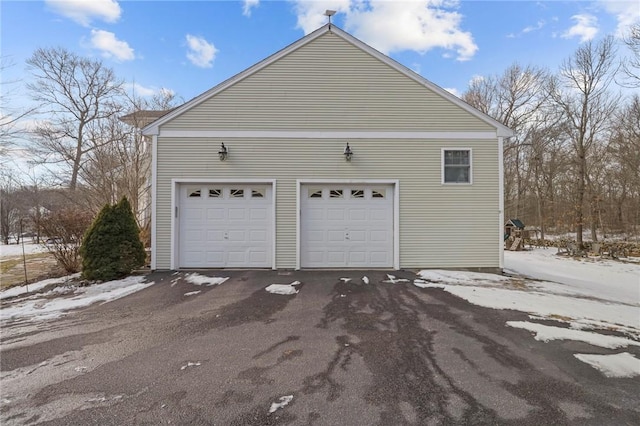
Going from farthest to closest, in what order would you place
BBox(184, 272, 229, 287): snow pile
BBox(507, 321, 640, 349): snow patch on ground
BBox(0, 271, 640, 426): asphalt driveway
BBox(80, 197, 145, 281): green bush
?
BBox(80, 197, 145, 281): green bush
BBox(184, 272, 229, 287): snow pile
BBox(507, 321, 640, 349): snow patch on ground
BBox(0, 271, 640, 426): asphalt driveway

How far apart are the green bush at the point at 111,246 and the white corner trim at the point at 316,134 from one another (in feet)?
7.64

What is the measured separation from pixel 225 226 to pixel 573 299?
769cm

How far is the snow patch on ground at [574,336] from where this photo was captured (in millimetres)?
3855

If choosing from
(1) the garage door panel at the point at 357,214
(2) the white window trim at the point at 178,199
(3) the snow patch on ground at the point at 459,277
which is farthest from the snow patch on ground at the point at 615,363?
(2) the white window trim at the point at 178,199

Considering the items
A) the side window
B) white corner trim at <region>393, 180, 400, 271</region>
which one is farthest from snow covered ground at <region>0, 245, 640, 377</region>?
the side window

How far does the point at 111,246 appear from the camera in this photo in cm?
713

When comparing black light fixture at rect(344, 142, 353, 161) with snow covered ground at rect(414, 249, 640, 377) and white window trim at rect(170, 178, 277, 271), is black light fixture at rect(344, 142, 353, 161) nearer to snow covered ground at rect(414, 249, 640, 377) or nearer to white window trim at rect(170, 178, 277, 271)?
white window trim at rect(170, 178, 277, 271)

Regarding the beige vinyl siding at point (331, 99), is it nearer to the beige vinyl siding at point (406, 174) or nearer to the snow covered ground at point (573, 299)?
the beige vinyl siding at point (406, 174)

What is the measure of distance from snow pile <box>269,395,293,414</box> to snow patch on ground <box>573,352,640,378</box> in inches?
124

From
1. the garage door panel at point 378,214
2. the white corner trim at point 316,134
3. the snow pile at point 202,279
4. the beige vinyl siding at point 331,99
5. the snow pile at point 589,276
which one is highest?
the beige vinyl siding at point 331,99

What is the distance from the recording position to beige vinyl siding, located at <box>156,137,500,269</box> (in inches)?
318

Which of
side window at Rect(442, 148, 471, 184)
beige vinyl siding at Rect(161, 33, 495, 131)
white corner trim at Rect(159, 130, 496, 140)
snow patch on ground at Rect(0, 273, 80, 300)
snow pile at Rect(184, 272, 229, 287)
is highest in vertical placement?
beige vinyl siding at Rect(161, 33, 495, 131)

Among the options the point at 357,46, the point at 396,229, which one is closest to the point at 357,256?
the point at 396,229

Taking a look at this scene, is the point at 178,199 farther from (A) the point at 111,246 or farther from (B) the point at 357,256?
(B) the point at 357,256
